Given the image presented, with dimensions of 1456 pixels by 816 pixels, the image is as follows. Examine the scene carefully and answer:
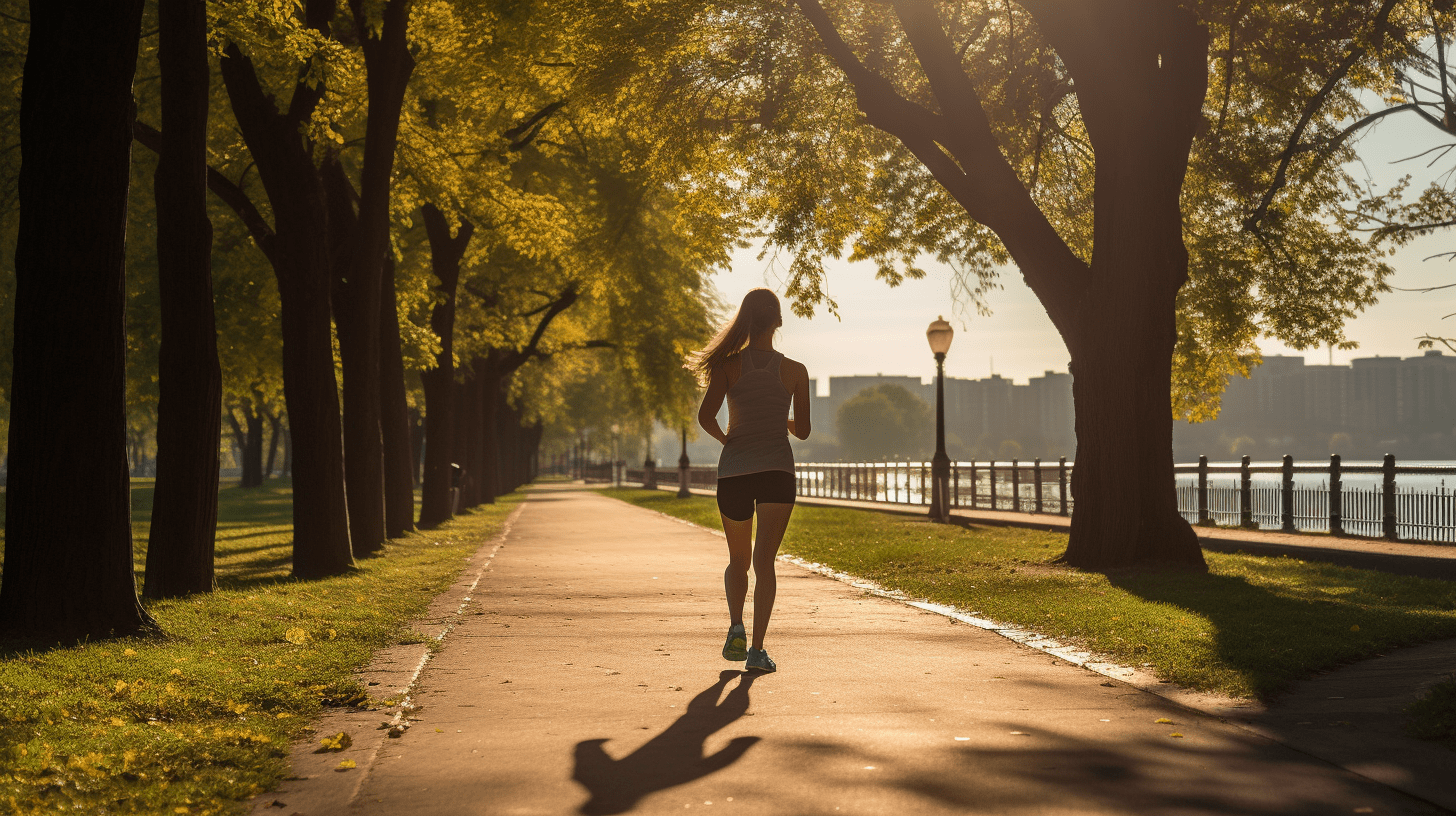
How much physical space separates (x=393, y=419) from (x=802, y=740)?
15.8 meters

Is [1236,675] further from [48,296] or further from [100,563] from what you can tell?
[48,296]

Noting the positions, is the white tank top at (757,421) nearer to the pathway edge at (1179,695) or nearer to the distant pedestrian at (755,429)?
the distant pedestrian at (755,429)

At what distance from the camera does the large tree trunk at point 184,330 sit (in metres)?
9.88

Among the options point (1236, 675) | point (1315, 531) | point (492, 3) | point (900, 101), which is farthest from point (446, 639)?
point (1315, 531)

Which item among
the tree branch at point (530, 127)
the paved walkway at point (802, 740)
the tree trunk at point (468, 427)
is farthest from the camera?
the tree trunk at point (468, 427)

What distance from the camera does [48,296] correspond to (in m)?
7.28

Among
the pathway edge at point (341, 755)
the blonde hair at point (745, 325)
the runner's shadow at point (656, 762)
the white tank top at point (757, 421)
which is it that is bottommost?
the pathway edge at point (341, 755)

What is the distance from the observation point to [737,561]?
6750mm

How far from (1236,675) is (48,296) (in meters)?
7.01

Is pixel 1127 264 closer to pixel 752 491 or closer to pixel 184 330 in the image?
pixel 752 491

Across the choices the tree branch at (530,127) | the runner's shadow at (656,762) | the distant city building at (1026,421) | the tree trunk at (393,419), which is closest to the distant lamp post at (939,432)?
the tree branch at (530,127)

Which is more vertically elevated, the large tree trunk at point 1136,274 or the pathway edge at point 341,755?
the large tree trunk at point 1136,274

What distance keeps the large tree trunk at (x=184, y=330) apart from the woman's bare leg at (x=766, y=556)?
5.81 m


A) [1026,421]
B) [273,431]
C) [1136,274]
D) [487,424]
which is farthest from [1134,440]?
[1026,421]
